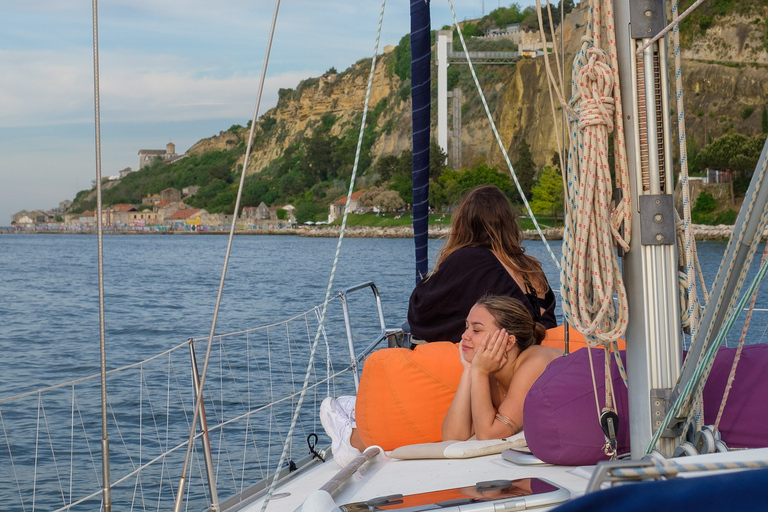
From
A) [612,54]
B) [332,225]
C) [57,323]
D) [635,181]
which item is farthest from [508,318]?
[332,225]

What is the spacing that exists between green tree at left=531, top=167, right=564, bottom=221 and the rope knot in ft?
159

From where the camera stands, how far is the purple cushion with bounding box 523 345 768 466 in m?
1.69

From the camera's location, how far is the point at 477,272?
8.41 feet

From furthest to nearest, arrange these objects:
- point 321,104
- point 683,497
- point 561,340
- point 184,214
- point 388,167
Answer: point 184,214
point 321,104
point 388,167
point 561,340
point 683,497

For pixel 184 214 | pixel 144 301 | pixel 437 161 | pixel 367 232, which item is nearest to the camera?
pixel 144 301

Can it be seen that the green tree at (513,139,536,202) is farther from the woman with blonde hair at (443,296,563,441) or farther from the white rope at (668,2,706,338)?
the white rope at (668,2,706,338)

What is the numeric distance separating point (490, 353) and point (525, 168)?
51810 millimetres

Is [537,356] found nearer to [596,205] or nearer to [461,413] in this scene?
[461,413]

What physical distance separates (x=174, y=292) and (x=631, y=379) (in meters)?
27.6

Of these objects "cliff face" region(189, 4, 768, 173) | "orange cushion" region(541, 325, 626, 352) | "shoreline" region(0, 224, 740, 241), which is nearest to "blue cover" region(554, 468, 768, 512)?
"orange cushion" region(541, 325, 626, 352)

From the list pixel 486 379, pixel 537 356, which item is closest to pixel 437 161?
pixel 537 356

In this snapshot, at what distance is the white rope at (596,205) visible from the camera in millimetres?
1649

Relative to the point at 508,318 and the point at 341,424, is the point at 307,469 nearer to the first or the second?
the point at 341,424

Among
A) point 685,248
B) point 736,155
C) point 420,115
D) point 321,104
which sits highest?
point 321,104
